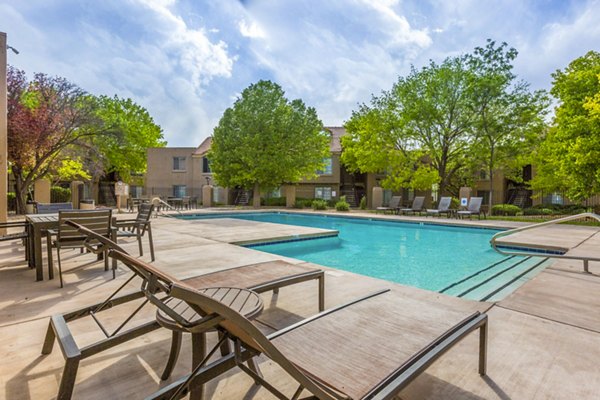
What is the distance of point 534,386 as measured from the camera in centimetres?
209

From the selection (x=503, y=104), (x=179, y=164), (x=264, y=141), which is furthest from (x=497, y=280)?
(x=179, y=164)

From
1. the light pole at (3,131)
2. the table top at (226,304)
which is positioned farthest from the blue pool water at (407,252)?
the light pole at (3,131)

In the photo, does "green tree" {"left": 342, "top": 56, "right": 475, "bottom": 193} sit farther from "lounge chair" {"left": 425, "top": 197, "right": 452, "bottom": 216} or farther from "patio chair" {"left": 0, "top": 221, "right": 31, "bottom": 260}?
"patio chair" {"left": 0, "top": 221, "right": 31, "bottom": 260}

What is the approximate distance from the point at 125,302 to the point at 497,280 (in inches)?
223

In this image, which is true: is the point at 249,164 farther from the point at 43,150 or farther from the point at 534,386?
the point at 534,386

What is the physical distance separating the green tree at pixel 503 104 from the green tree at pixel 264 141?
11.0 meters

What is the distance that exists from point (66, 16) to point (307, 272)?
35.3ft

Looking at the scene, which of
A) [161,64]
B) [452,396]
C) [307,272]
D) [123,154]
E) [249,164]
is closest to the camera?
[452,396]

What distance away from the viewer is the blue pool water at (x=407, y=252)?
659 cm

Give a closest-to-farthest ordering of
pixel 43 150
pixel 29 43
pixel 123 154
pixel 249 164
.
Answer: pixel 29 43, pixel 43 150, pixel 249 164, pixel 123 154

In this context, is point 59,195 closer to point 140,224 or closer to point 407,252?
point 140,224

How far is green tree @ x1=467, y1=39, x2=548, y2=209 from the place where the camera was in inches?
658

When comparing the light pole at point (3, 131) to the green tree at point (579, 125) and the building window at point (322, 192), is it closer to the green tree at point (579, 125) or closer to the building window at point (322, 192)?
the green tree at point (579, 125)

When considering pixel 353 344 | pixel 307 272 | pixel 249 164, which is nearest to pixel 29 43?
pixel 249 164
